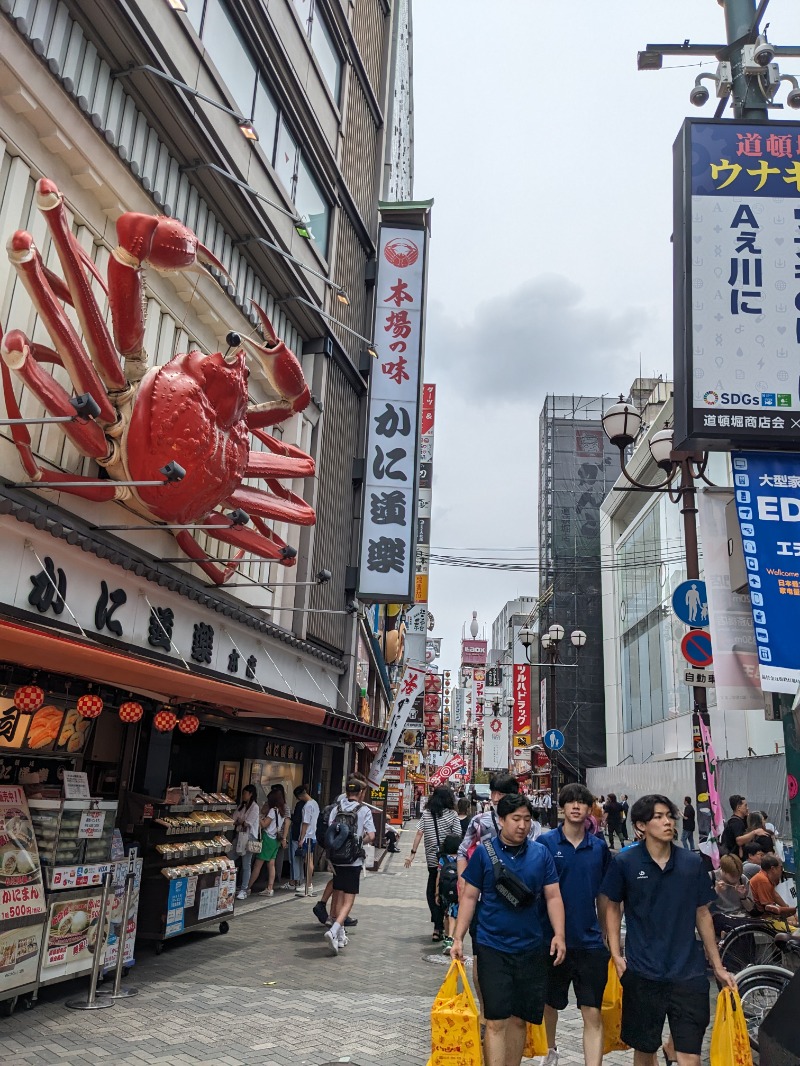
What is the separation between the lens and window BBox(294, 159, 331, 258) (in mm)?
15414

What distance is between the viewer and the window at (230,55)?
37.4 feet

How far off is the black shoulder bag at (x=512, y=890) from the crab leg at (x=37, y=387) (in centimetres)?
468

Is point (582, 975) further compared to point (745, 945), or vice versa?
point (745, 945)

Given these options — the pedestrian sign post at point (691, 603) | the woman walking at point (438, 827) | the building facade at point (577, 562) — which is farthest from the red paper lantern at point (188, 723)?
the building facade at point (577, 562)

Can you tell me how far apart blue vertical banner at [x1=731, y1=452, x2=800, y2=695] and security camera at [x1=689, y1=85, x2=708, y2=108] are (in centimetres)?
350

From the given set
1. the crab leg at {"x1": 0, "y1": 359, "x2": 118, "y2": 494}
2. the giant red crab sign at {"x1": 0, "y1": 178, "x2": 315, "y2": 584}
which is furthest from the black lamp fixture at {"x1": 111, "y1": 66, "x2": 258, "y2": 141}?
the crab leg at {"x1": 0, "y1": 359, "x2": 118, "y2": 494}

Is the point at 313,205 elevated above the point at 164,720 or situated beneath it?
elevated above

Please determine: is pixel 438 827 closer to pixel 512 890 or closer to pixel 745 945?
pixel 745 945

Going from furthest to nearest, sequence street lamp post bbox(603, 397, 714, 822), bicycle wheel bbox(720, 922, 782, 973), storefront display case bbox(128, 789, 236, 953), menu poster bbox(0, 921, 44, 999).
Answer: street lamp post bbox(603, 397, 714, 822)
storefront display case bbox(128, 789, 236, 953)
bicycle wheel bbox(720, 922, 782, 973)
menu poster bbox(0, 921, 44, 999)

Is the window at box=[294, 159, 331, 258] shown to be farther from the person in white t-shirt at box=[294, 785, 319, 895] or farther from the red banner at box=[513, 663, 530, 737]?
the red banner at box=[513, 663, 530, 737]

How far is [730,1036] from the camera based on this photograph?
4309 mm

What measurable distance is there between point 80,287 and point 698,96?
5744 millimetres

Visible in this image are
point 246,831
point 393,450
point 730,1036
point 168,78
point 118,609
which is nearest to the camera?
point 730,1036

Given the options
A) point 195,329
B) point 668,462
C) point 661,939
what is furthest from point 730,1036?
A: point 195,329
